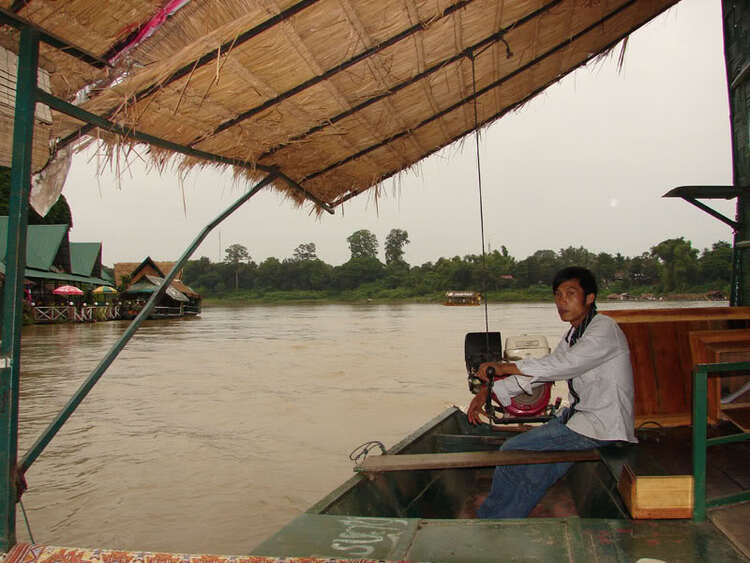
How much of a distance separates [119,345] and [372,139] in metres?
2.12

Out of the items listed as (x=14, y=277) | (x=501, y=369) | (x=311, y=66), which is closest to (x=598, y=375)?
(x=501, y=369)

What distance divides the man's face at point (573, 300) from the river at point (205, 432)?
3724mm

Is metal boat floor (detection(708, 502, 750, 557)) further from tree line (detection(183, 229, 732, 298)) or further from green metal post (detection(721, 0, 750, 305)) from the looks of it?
tree line (detection(183, 229, 732, 298))

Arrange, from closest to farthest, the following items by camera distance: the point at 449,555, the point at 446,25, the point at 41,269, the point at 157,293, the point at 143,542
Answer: the point at 449,555
the point at 446,25
the point at 157,293
the point at 143,542
the point at 41,269

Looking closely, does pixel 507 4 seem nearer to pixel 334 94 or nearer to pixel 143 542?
pixel 334 94

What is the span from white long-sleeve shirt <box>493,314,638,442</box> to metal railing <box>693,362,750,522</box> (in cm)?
55

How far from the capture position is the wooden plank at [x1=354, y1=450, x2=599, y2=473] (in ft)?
8.16

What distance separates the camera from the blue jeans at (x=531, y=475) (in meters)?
2.59

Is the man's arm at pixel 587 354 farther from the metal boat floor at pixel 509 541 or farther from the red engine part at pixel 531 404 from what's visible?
the red engine part at pixel 531 404

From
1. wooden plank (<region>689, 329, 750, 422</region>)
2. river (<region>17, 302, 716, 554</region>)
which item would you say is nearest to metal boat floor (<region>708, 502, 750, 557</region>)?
wooden plank (<region>689, 329, 750, 422</region>)

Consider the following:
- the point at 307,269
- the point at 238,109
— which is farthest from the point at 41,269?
the point at 307,269

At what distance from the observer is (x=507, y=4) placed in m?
2.81

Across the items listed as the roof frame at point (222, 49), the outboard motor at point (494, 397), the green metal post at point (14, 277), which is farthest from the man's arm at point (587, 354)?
the green metal post at point (14, 277)

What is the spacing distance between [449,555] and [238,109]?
92.2 inches
